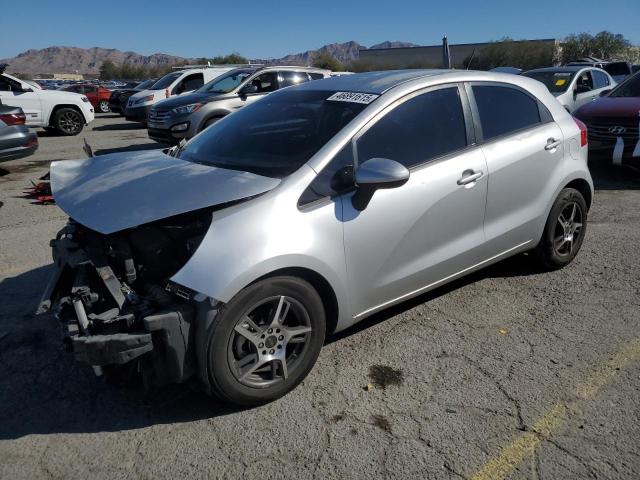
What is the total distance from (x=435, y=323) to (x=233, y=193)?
5.91 feet

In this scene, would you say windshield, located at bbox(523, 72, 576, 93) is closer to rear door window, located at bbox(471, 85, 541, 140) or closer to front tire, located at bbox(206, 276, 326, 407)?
rear door window, located at bbox(471, 85, 541, 140)

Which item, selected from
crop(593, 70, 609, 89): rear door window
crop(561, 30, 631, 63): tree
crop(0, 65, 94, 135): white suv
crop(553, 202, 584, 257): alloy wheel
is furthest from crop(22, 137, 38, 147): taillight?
crop(561, 30, 631, 63): tree

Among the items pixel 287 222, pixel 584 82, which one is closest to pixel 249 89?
pixel 584 82

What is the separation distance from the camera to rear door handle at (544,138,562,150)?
4227mm

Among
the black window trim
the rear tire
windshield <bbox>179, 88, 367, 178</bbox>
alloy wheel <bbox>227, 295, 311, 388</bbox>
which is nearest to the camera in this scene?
alloy wheel <bbox>227, 295, 311, 388</bbox>

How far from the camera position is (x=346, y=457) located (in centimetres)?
254

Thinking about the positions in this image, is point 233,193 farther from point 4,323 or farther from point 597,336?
point 597,336

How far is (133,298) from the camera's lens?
2.69 m

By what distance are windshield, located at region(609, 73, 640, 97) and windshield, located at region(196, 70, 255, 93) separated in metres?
6.98

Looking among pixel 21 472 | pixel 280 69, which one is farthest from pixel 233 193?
pixel 280 69

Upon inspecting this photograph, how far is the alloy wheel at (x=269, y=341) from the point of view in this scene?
109 inches

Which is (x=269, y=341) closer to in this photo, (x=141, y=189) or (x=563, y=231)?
(x=141, y=189)

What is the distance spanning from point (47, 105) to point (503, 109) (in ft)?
43.3

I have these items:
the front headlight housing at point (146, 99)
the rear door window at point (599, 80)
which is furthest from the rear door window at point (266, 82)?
the rear door window at point (599, 80)
